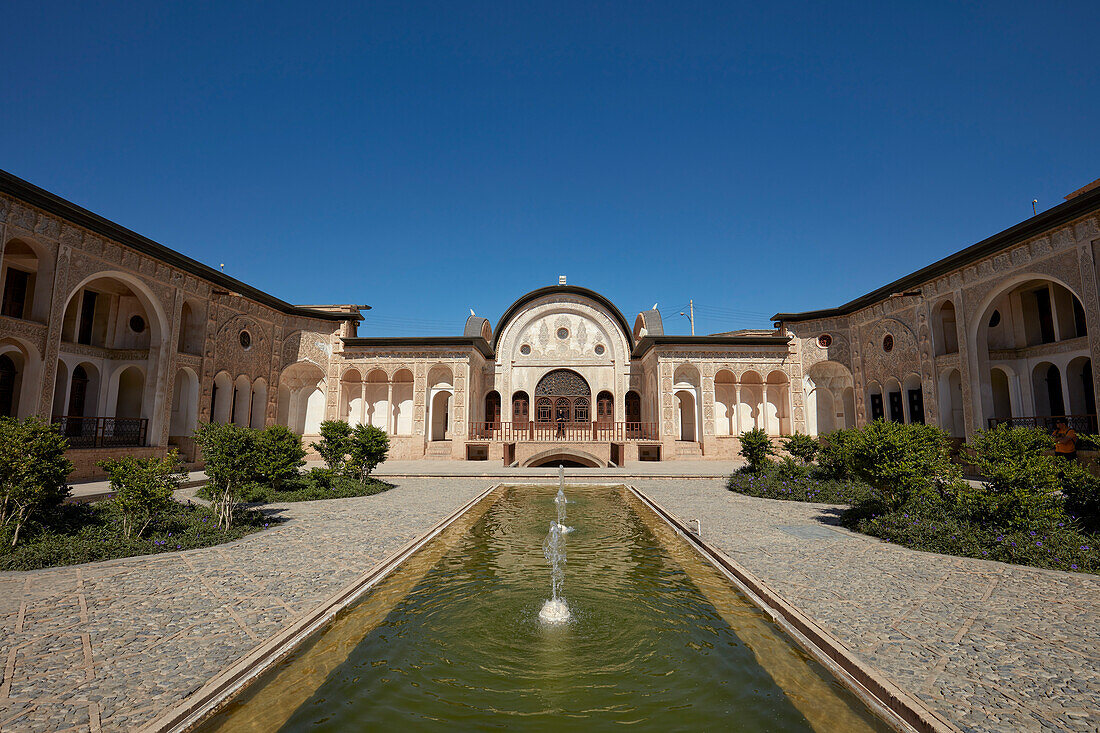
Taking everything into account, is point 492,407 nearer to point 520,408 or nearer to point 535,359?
point 520,408

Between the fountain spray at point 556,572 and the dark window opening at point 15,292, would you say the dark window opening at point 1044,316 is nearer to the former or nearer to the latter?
the fountain spray at point 556,572

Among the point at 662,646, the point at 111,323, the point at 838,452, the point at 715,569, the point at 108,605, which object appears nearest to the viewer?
the point at 662,646

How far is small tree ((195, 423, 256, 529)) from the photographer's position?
25.1 ft

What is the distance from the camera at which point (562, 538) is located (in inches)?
295

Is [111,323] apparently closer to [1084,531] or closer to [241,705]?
[241,705]

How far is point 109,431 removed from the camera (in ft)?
50.2

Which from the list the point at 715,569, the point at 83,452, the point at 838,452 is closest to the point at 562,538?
the point at 715,569

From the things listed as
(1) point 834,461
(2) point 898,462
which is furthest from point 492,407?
(2) point 898,462

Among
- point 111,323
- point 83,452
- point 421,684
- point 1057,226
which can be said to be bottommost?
point 421,684

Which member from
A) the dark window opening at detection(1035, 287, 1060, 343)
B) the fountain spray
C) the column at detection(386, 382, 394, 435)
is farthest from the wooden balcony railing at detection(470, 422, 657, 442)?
the dark window opening at detection(1035, 287, 1060, 343)

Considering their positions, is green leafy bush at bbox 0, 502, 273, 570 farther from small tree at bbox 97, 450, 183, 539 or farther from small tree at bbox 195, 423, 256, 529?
small tree at bbox 195, 423, 256, 529

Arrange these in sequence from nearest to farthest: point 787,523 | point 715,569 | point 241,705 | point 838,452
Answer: point 241,705 < point 715,569 < point 787,523 < point 838,452

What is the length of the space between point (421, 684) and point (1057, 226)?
56.9 ft

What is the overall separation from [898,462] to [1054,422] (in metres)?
11.2
